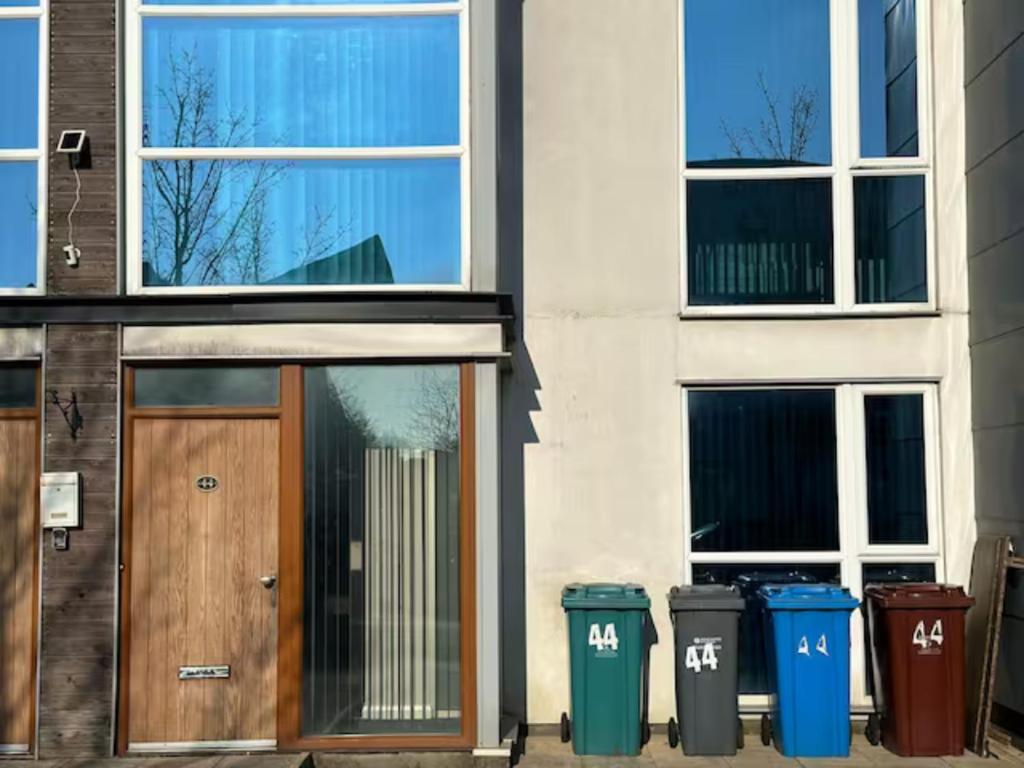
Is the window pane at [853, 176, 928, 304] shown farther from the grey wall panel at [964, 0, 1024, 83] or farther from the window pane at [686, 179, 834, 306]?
the grey wall panel at [964, 0, 1024, 83]

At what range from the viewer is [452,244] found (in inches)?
307

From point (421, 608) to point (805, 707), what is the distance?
2630 millimetres

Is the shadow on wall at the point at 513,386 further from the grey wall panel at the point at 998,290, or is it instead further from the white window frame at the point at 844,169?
the grey wall panel at the point at 998,290

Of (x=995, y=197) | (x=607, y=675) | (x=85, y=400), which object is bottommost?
(x=607, y=675)

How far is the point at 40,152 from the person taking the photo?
787 centimetres

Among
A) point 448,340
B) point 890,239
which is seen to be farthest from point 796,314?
point 448,340

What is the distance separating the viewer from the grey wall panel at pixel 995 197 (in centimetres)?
782

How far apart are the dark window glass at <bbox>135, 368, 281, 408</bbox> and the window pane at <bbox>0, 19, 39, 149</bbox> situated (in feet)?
5.95

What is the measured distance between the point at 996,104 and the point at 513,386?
391 centimetres

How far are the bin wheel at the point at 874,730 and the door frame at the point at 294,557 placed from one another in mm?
2783

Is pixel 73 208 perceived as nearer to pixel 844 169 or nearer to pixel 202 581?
pixel 202 581

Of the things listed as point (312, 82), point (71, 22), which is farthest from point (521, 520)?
point (71, 22)

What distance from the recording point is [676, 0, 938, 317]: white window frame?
8547 millimetres

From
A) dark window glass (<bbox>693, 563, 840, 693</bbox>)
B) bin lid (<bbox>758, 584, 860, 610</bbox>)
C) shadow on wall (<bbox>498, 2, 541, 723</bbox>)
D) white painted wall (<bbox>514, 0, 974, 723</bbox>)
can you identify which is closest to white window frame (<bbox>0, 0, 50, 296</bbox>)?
shadow on wall (<bbox>498, 2, 541, 723</bbox>)
